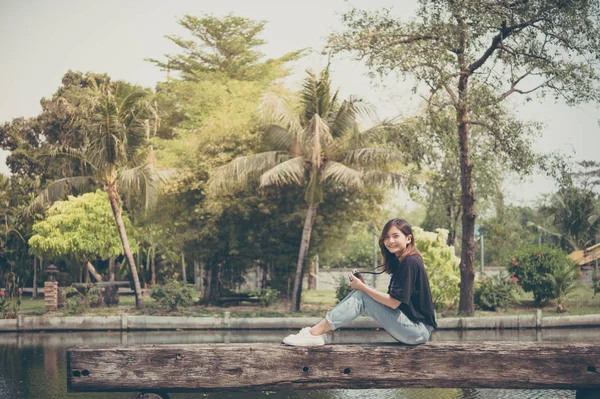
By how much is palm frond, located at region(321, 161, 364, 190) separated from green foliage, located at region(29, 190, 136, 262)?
10.0 m

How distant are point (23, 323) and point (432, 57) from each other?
13.9 m

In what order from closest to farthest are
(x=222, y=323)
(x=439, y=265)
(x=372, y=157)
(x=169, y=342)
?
(x=169, y=342)
(x=222, y=323)
(x=439, y=265)
(x=372, y=157)

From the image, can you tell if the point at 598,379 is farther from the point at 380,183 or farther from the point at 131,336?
the point at 380,183

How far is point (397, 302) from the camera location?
6492 millimetres

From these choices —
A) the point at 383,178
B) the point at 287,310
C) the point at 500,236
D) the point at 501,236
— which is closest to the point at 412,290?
the point at 383,178

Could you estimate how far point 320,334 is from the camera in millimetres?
6656

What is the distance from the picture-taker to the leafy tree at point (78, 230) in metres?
29.4

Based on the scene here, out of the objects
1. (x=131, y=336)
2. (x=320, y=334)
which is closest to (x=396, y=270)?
(x=320, y=334)

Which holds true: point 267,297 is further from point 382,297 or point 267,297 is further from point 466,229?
point 382,297

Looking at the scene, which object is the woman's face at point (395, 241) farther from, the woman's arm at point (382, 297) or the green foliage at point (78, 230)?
the green foliage at point (78, 230)

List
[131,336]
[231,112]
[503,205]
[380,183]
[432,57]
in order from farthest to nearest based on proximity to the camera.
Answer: [503,205] → [231,112] → [380,183] → [432,57] → [131,336]

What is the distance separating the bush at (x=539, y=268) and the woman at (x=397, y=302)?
1913cm

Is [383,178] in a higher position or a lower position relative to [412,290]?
higher

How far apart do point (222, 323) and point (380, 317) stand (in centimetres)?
1603
